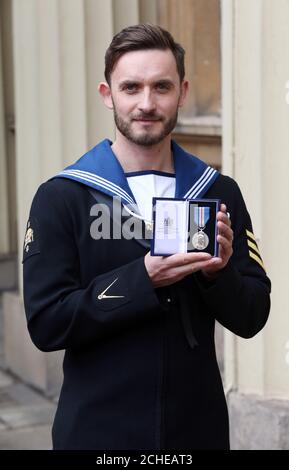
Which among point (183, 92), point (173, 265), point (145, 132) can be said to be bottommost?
point (173, 265)

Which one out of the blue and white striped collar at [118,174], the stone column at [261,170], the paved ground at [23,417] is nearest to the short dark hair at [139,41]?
the blue and white striped collar at [118,174]


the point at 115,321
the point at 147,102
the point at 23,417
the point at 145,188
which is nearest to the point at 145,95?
the point at 147,102

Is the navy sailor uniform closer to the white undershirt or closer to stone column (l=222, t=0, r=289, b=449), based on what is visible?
the white undershirt

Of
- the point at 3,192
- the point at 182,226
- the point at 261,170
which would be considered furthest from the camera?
the point at 3,192

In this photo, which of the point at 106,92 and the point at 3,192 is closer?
the point at 106,92

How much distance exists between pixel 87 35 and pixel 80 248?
3.92 meters

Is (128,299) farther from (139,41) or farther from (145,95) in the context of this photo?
(139,41)

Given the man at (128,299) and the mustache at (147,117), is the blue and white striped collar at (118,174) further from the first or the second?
the mustache at (147,117)

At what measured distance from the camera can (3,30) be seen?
32.1ft

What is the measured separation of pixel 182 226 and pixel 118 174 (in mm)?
316

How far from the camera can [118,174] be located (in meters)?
2.18

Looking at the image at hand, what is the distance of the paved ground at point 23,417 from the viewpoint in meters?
5.09
